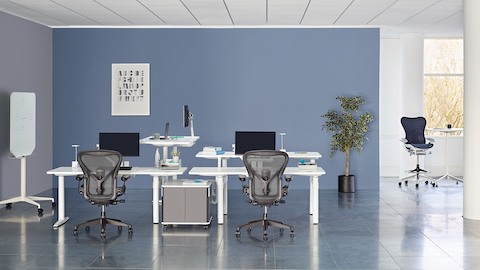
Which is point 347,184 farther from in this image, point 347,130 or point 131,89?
point 131,89

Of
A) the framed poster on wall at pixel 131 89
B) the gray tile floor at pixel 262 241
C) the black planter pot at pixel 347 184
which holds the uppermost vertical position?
the framed poster on wall at pixel 131 89

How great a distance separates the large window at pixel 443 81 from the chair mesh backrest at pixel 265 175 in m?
7.95

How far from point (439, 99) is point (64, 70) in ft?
26.0

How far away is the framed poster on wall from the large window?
621 cm

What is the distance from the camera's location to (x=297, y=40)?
1268cm

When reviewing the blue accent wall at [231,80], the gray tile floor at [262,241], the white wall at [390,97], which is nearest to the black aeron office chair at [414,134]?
the blue accent wall at [231,80]

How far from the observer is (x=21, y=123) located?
10.4 m

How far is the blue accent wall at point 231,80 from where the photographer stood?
1269cm

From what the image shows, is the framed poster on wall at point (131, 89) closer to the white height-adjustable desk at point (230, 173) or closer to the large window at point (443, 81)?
the white height-adjustable desk at point (230, 173)

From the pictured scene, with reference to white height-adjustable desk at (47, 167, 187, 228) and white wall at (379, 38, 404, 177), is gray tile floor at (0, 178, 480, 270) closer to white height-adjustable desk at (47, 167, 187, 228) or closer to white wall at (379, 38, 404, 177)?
white height-adjustable desk at (47, 167, 187, 228)

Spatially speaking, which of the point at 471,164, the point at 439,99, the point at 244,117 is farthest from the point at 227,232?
the point at 439,99

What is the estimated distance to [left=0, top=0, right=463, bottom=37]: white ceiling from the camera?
391 inches

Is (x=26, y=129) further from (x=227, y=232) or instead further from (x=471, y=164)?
(x=471, y=164)

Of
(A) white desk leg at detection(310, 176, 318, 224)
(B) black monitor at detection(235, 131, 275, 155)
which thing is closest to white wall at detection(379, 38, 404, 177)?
(B) black monitor at detection(235, 131, 275, 155)
